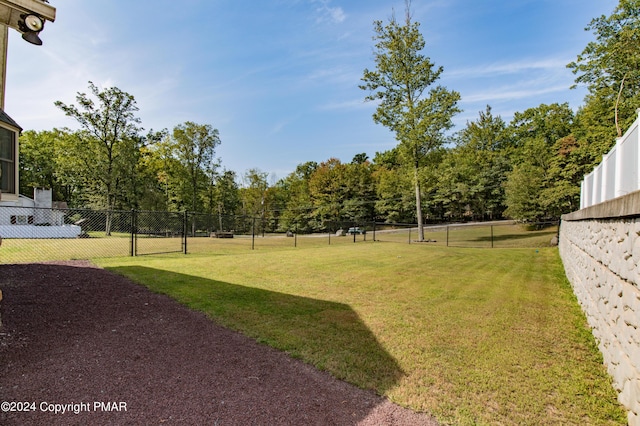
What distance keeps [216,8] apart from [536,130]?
50458 mm

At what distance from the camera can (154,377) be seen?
2.79 m

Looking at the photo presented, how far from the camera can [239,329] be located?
414 cm

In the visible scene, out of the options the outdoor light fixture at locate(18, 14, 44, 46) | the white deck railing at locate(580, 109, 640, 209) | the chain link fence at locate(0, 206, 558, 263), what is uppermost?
the outdoor light fixture at locate(18, 14, 44, 46)

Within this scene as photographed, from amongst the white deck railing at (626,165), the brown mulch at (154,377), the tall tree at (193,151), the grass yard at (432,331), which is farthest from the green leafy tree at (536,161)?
the tall tree at (193,151)

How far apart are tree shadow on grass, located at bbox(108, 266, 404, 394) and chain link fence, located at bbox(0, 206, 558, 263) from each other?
6.57 metres

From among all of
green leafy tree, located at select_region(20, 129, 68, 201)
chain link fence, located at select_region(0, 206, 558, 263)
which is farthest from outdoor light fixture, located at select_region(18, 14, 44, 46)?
green leafy tree, located at select_region(20, 129, 68, 201)

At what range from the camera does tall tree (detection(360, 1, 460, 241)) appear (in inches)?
913

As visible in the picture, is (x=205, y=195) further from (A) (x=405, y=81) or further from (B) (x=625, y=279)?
(B) (x=625, y=279)

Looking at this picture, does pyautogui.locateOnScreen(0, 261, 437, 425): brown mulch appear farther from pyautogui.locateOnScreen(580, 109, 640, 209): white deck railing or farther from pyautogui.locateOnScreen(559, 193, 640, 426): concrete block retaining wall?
pyautogui.locateOnScreen(580, 109, 640, 209): white deck railing

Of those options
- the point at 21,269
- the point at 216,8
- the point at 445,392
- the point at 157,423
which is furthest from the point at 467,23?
the point at 21,269

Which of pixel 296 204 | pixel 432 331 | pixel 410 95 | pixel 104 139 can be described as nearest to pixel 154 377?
pixel 432 331

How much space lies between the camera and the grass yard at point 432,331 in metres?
2.62

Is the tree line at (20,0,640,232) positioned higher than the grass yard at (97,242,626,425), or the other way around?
the tree line at (20,0,640,232)

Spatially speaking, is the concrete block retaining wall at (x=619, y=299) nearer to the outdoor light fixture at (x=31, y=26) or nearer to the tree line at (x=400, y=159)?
the outdoor light fixture at (x=31, y=26)
